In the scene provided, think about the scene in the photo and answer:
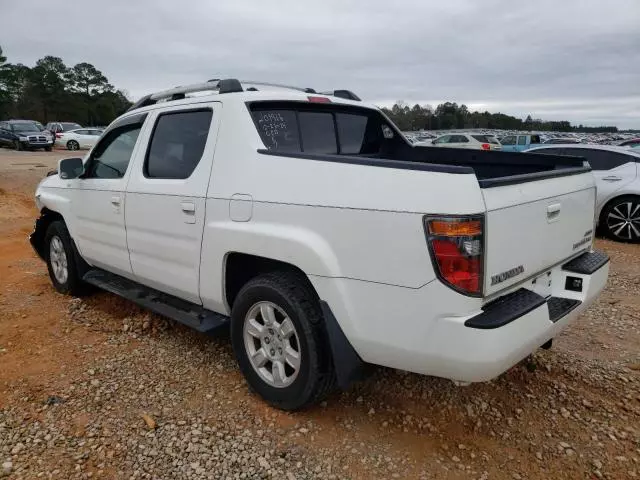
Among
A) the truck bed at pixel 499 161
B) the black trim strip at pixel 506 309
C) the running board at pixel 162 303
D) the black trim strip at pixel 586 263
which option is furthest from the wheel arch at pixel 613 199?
the running board at pixel 162 303

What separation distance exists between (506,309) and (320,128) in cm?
193

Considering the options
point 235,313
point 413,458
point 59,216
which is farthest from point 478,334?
point 59,216

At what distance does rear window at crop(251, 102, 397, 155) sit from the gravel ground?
158 centimetres

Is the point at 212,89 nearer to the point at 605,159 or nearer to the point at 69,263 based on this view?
the point at 69,263

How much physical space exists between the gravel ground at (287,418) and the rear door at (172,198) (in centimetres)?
64

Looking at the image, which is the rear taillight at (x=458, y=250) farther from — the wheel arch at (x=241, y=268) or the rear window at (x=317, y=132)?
the rear window at (x=317, y=132)

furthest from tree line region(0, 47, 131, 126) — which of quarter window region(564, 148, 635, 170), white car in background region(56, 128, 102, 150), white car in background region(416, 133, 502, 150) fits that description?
quarter window region(564, 148, 635, 170)

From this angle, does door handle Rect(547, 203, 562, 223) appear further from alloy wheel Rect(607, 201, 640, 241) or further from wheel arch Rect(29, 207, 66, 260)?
alloy wheel Rect(607, 201, 640, 241)

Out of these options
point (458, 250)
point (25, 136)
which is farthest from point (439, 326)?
point (25, 136)

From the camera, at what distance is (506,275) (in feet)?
8.01

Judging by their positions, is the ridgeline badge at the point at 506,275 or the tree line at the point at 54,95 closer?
the ridgeline badge at the point at 506,275

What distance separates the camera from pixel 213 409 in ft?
10.2

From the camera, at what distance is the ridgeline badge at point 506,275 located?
2369 millimetres

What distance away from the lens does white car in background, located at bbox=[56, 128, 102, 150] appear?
29641mm
